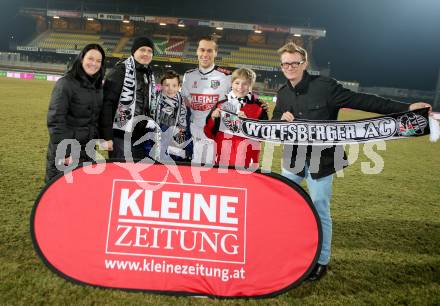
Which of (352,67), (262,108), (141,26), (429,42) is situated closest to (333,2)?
(352,67)

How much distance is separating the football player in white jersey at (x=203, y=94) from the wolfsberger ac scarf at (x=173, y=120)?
0.16m

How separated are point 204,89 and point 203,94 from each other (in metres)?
0.06

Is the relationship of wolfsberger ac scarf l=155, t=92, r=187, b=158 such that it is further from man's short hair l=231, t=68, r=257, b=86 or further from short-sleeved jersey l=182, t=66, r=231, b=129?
man's short hair l=231, t=68, r=257, b=86

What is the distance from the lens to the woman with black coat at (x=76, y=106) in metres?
2.86

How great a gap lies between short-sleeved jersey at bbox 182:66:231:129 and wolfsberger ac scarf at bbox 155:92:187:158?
17 centimetres

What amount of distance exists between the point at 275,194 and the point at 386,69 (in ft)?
194

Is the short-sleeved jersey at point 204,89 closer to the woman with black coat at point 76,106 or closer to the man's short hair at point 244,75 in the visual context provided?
the man's short hair at point 244,75

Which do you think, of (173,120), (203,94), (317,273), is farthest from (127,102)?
(317,273)

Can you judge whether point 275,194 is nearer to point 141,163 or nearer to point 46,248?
point 141,163

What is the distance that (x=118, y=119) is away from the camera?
324 cm

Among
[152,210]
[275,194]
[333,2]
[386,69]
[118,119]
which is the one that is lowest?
[152,210]

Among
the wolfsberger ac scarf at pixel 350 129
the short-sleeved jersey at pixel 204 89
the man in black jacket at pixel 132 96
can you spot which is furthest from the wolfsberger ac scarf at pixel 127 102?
the wolfsberger ac scarf at pixel 350 129

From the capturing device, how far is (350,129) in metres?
2.79

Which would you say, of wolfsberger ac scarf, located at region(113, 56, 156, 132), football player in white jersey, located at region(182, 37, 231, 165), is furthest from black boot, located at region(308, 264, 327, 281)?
wolfsberger ac scarf, located at region(113, 56, 156, 132)
